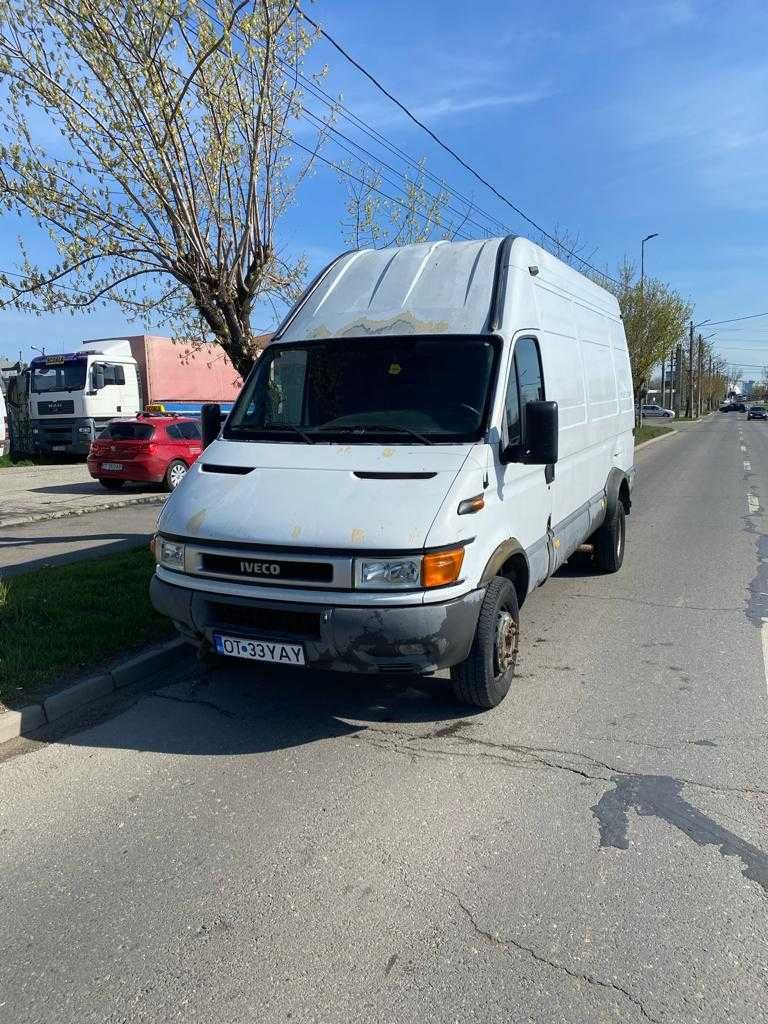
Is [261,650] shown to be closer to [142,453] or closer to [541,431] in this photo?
[541,431]

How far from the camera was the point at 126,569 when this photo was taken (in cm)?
789

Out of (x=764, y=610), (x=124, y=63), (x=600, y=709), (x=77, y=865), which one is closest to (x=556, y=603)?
(x=764, y=610)

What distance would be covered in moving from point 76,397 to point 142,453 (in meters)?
6.55

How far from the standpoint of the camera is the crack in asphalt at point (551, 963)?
2.39m

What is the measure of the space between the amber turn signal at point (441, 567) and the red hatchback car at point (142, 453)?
1302 centimetres

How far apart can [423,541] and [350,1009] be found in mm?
1999

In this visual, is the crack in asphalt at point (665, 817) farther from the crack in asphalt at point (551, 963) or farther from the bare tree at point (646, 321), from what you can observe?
the bare tree at point (646, 321)

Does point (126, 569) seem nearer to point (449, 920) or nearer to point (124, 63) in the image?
point (124, 63)


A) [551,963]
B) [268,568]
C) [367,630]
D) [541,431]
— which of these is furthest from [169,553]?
[551,963]

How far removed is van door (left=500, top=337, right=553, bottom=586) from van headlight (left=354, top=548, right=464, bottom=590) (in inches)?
33.3

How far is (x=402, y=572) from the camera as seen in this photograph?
3.82 m

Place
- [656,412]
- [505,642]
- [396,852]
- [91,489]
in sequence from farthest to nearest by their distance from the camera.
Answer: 1. [656,412]
2. [91,489]
3. [505,642]
4. [396,852]

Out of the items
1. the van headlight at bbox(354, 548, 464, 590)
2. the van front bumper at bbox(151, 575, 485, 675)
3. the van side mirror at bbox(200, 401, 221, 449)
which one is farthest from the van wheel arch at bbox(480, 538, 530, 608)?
the van side mirror at bbox(200, 401, 221, 449)

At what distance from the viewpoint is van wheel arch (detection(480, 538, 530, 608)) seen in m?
4.23
